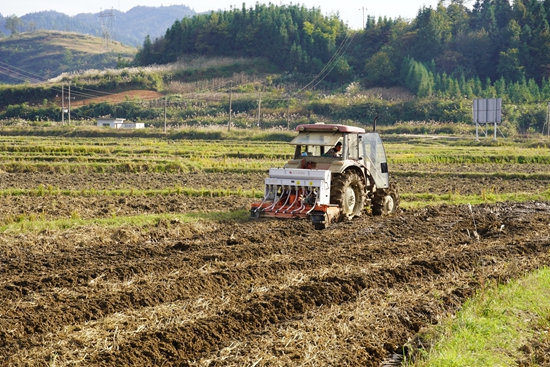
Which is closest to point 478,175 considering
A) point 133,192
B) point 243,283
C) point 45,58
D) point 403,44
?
point 133,192

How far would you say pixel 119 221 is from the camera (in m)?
14.9

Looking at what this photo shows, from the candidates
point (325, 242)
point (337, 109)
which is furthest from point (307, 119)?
point (325, 242)

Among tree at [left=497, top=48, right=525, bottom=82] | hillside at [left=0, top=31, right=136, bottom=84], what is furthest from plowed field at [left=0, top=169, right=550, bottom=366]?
hillside at [left=0, top=31, right=136, bottom=84]

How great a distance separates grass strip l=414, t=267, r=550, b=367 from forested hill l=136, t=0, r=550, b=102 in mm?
65620

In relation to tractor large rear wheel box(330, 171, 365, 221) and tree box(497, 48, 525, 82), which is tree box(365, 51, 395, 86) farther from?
tractor large rear wheel box(330, 171, 365, 221)

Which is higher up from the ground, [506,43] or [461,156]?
[506,43]

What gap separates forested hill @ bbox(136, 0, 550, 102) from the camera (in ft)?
271

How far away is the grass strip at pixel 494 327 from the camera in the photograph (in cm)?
713

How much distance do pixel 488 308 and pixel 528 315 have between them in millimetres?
544

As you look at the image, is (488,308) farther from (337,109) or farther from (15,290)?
→ (337,109)

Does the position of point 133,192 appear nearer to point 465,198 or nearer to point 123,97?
point 465,198

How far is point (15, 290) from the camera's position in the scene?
29.5 feet

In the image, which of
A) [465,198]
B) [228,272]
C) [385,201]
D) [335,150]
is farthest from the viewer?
[465,198]

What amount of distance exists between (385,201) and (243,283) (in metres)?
7.72
